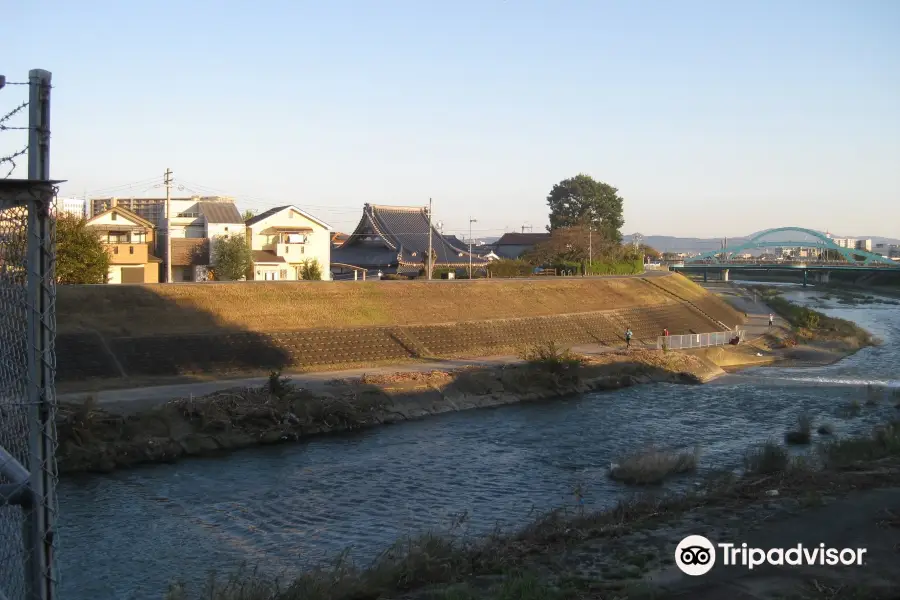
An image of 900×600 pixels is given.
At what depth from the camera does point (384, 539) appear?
1464 cm

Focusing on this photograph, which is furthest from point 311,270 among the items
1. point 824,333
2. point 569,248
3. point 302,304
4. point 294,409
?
point 824,333

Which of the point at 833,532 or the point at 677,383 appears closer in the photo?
the point at 833,532

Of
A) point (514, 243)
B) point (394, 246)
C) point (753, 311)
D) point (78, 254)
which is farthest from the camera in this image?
point (514, 243)

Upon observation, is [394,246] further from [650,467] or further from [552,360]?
[650,467]

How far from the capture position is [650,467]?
18453 millimetres

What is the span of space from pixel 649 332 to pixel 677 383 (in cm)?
1463

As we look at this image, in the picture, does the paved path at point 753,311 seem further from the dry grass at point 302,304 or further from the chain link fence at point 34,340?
the chain link fence at point 34,340

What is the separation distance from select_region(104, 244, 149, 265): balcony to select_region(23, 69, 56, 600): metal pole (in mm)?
40403

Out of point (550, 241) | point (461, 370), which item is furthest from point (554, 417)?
point (550, 241)

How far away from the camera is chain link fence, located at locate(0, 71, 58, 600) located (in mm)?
4465

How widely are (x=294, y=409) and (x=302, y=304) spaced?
1448 centimetres

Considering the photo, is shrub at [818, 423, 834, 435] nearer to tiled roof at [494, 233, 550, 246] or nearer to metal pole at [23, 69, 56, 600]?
metal pole at [23, 69, 56, 600]

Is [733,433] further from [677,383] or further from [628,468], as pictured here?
[677,383]

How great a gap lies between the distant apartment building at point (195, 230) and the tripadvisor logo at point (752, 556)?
131 feet
